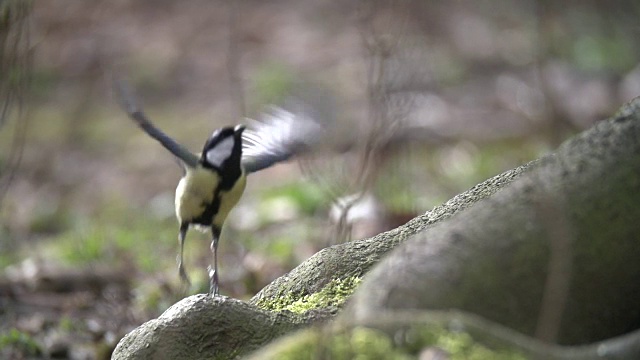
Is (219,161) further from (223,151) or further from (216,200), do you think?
(216,200)

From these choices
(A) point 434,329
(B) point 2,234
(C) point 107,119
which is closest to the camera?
(A) point 434,329

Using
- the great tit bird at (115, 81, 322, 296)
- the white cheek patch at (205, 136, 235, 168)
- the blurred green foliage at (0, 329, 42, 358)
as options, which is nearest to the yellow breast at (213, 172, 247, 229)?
the great tit bird at (115, 81, 322, 296)

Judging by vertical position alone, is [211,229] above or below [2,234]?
above

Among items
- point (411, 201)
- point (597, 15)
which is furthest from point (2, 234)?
point (597, 15)

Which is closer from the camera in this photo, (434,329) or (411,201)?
(434,329)

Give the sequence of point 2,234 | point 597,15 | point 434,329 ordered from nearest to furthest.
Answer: point 434,329 → point 2,234 → point 597,15

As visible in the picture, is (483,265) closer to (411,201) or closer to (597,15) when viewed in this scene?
(411,201)

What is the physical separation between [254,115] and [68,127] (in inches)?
108

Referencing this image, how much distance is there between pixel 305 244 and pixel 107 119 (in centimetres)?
537

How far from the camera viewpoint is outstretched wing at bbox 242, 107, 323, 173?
454 cm

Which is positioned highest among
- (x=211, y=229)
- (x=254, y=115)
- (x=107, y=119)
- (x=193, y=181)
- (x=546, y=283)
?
(x=546, y=283)

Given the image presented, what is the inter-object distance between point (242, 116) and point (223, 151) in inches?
52.2

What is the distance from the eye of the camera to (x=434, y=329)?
2.23 m

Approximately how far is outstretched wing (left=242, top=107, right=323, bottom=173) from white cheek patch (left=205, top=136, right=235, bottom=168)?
0.68 feet
